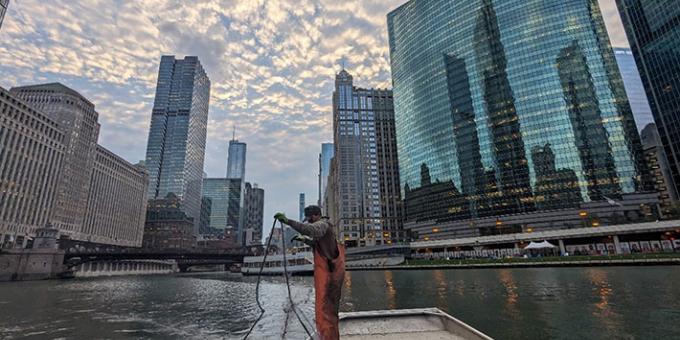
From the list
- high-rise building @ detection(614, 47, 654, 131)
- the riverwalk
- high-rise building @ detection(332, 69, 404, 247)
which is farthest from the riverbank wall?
high-rise building @ detection(614, 47, 654, 131)

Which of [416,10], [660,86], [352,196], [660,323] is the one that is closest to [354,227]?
[352,196]

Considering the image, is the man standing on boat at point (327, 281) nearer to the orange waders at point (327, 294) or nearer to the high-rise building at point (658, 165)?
the orange waders at point (327, 294)

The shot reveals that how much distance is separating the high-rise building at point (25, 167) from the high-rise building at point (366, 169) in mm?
121911

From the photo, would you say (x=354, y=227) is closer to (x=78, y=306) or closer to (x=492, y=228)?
(x=492, y=228)

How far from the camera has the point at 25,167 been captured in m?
110

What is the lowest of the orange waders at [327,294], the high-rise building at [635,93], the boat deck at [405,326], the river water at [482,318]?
the river water at [482,318]

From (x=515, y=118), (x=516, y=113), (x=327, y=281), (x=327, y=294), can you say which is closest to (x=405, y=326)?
(x=327, y=294)

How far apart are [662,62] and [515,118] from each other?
1956 inches

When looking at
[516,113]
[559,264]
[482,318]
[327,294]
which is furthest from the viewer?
[516,113]

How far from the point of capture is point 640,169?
297ft

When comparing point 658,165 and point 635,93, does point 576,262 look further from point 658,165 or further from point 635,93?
point 635,93

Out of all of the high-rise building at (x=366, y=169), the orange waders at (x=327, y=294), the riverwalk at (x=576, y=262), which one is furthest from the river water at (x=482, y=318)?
the high-rise building at (x=366, y=169)

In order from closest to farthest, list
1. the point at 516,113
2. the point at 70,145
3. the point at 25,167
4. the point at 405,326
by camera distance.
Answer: the point at 405,326
the point at 516,113
the point at 25,167
the point at 70,145

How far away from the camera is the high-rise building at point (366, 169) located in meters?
166
